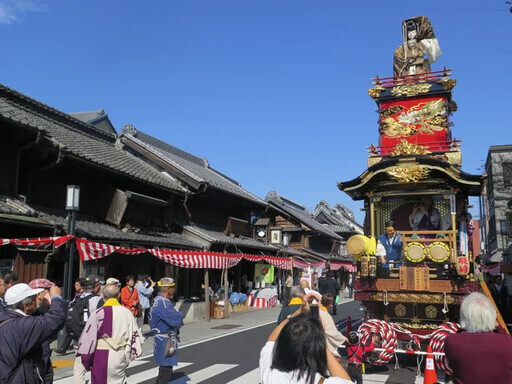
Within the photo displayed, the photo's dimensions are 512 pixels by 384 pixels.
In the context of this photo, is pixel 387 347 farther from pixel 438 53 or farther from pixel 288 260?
pixel 288 260

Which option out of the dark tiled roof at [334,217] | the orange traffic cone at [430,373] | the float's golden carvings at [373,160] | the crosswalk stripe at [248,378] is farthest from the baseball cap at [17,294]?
the dark tiled roof at [334,217]

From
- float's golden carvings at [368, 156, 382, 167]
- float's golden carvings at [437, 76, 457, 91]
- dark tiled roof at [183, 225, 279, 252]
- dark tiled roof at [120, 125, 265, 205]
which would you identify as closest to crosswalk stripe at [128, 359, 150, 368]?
float's golden carvings at [368, 156, 382, 167]

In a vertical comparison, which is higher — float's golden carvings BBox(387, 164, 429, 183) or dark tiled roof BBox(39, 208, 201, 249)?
float's golden carvings BBox(387, 164, 429, 183)

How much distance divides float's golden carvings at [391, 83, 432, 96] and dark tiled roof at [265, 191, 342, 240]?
21178 millimetres

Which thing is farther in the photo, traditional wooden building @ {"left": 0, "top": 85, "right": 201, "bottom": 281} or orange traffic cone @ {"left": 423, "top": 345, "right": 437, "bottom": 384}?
traditional wooden building @ {"left": 0, "top": 85, "right": 201, "bottom": 281}

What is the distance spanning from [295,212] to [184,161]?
629 inches

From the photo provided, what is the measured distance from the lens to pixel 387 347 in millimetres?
9164

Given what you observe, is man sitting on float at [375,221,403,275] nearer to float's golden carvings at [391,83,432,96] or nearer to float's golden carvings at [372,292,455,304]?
float's golden carvings at [372,292,455,304]

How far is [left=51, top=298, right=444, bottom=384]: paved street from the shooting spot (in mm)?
8858

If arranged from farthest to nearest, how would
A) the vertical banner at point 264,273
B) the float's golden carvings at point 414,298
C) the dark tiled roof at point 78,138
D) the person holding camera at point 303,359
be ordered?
the vertical banner at point 264,273 < the dark tiled roof at point 78,138 < the float's golden carvings at point 414,298 < the person holding camera at point 303,359

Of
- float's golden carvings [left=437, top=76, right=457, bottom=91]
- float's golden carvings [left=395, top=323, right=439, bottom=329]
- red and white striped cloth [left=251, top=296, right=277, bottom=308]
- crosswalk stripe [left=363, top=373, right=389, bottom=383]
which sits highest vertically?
float's golden carvings [left=437, top=76, right=457, bottom=91]

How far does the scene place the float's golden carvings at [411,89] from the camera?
12750mm

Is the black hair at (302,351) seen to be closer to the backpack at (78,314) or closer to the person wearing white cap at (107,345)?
the person wearing white cap at (107,345)

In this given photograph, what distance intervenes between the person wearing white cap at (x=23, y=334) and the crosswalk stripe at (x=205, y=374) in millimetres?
4716
